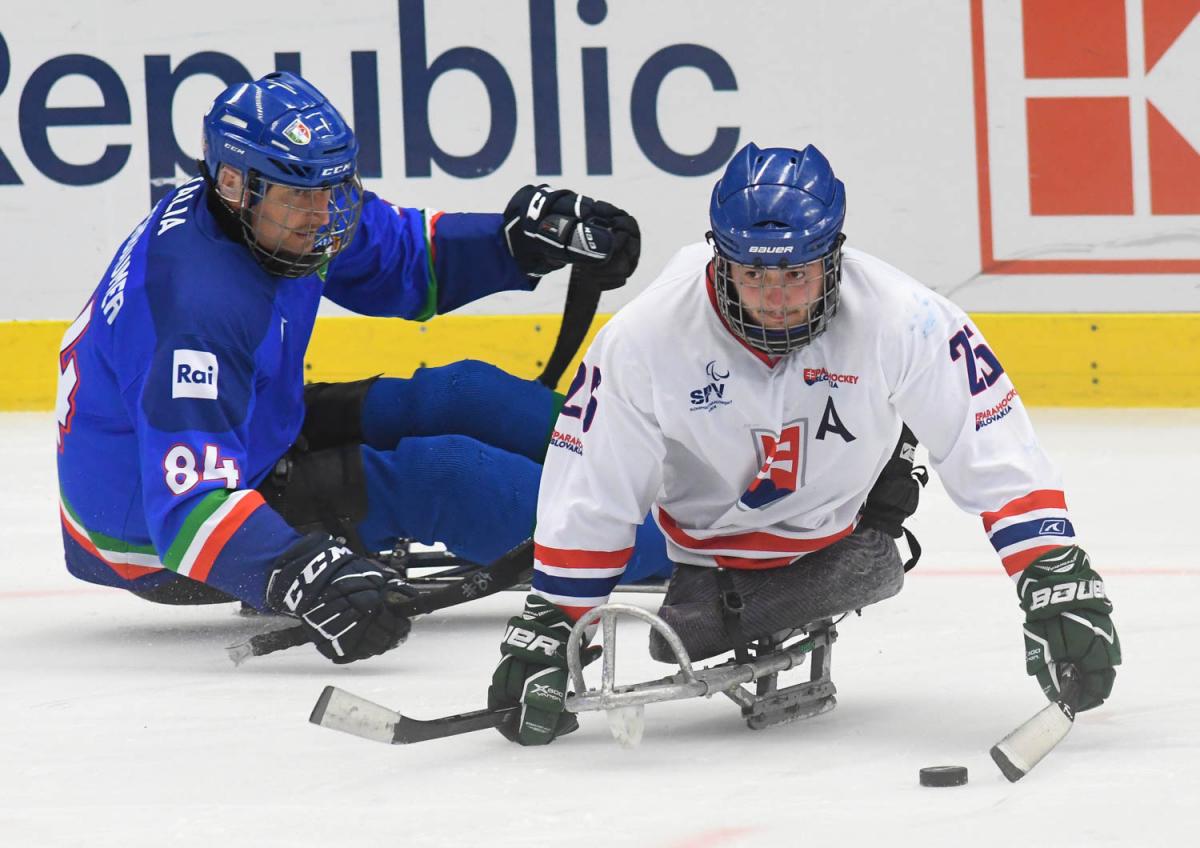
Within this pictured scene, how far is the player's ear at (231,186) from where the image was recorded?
3.37 m

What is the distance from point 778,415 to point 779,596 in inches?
10.6

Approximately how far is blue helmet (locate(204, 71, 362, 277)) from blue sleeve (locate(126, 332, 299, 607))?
0.74 feet

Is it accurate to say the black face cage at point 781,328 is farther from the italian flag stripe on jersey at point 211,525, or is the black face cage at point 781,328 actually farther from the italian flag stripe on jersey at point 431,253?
the italian flag stripe on jersey at point 431,253

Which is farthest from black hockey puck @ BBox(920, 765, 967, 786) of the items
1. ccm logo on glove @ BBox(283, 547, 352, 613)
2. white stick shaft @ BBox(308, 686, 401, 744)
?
ccm logo on glove @ BBox(283, 547, 352, 613)

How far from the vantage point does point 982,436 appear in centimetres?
270

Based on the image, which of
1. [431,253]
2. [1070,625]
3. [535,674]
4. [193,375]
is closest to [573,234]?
[431,253]

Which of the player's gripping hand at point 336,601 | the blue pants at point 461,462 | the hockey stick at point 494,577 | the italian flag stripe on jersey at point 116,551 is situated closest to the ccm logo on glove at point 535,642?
the player's gripping hand at point 336,601

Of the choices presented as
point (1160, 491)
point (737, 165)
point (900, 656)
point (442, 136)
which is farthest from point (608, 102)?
point (737, 165)

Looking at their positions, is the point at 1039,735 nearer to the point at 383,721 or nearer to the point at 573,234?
Answer: the point at 383,721

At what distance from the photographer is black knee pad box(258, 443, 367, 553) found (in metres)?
3.63

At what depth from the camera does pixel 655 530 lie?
147 inches

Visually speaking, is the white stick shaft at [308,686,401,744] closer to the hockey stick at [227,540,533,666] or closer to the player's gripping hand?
the player's gripping hand

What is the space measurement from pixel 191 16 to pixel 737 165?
3.68 m

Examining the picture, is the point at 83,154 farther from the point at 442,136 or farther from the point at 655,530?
the point at 655,530
